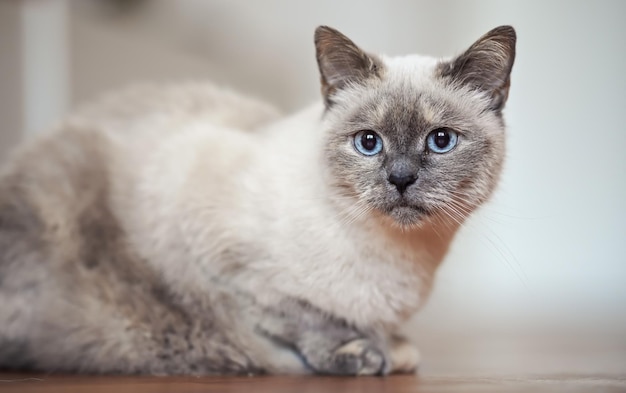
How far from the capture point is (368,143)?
1623 mm

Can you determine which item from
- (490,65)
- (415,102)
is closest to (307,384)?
(415,102)

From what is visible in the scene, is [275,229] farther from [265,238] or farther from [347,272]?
[347,272]

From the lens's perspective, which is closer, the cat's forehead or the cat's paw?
the cat's forehead

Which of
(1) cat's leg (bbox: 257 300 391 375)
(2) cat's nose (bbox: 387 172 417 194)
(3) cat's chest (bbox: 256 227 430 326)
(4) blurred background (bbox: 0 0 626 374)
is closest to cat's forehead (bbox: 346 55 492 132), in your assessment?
A: (2) cat's nose (bbox: 387 172 417 194)

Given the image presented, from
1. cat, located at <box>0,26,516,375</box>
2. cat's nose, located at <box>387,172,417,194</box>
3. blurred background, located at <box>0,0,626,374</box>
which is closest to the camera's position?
cat's nose, located at <box>387,172,417,194</box>

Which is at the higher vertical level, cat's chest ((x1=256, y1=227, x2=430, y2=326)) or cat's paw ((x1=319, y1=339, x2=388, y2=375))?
cat's chest ((x1=256, y1=227, x2=430, y2=326))

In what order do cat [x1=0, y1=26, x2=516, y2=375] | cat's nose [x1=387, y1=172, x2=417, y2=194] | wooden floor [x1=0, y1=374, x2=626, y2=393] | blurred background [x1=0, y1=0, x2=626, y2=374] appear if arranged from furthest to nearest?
blurred background [x1=0, y1=0, x2=626, y2=374], cat [x1=0, y1=26, x2=516, y2=375], cat's nose [x1=387, y1=172, x2=417, y2=194], wooden floor [x1=0, y1=374, x2=626, y2=393]

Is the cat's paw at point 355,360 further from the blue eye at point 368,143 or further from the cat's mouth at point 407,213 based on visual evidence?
the blue eye at point 368,143

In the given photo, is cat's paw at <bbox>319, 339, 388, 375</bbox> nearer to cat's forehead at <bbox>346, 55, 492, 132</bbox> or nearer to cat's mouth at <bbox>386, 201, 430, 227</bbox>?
cat's mouth at <bbox>386, 201, 430, 227</bbox>

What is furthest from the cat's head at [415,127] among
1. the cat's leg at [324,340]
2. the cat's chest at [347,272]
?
the cat's leg at [324,340]

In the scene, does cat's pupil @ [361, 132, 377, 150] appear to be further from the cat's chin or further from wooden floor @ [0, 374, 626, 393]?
wooden floor @ [0, 374, 626, 393]

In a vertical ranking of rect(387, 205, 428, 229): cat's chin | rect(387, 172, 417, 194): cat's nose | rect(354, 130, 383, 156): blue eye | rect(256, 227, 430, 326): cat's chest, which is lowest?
rect(256, 227, 430, 326): cat's chest

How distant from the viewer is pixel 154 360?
1743 millimetres

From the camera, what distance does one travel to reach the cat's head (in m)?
1.57
